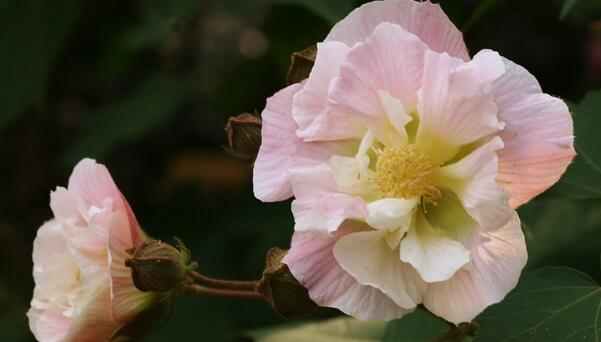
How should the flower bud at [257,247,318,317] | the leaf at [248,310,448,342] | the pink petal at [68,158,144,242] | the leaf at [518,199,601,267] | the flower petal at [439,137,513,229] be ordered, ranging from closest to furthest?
1. the flower petal at [439,137,513,229]
2. the flower bud at [257,247,318,317]
3. the pink petal at [68,158,144,242]
4. the leaf at [248,310,448,342]
5. the leaf at [518,199,601,267]

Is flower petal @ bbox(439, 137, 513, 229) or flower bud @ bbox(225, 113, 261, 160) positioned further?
flower bud @ bbox(225, 113, 261, 160)

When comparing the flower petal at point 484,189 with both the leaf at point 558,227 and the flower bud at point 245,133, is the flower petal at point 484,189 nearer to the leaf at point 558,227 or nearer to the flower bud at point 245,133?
the flower bud at point 245,133

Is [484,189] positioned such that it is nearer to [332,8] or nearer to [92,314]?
[92,314]

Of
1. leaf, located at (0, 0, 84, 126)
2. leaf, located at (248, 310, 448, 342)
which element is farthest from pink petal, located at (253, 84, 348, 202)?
leaf, located at (0, 0, 84, 126)

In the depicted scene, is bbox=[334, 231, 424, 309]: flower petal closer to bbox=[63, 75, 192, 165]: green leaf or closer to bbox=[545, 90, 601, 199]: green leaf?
bbox=[545, 90, 601, 199]: green leaf

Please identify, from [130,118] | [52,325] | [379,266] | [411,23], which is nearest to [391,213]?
[379,266]

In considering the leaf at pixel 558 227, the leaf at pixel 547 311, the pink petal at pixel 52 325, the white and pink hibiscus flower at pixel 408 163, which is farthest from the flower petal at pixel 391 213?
the leaf at pixel 558 227
